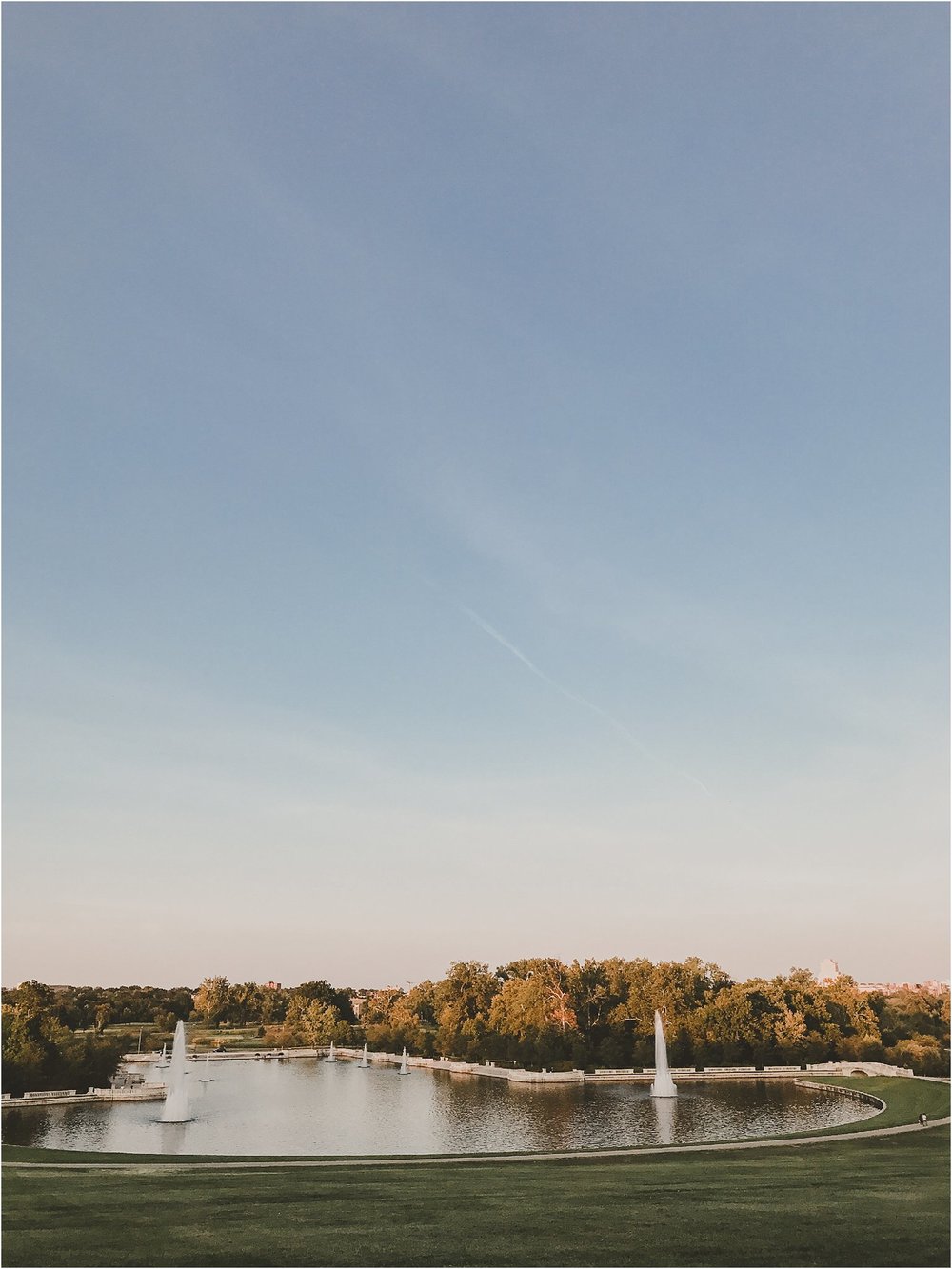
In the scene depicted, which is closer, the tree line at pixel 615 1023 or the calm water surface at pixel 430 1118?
the calm water surface at pixel 430 1118

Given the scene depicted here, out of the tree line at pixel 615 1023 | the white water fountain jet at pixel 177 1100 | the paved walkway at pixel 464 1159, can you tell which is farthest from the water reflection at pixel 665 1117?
the white water fountain jet at pixel 177 1100

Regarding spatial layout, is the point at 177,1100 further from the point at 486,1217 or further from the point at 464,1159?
the point at 486,1217

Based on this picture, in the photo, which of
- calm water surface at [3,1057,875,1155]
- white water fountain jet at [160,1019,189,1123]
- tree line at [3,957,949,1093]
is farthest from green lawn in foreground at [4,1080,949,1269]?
tree line at [3,957,949,1093]

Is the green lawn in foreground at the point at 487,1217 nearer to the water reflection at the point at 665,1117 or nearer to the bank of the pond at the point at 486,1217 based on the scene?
the bank of the pond at the point at 486,1217

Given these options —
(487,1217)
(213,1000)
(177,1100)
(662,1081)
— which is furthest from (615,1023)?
(213,1000)

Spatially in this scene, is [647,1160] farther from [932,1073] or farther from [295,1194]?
[932,1073]

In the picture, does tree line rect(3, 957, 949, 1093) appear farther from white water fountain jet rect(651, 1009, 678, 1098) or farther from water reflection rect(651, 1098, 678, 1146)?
water reflection rect(651, 1098, 678, 1146)
